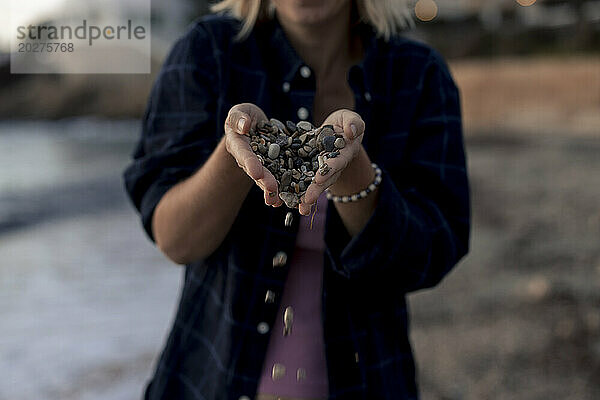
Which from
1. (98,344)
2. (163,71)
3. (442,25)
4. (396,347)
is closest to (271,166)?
(163,71)

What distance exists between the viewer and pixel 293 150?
41.3 inches

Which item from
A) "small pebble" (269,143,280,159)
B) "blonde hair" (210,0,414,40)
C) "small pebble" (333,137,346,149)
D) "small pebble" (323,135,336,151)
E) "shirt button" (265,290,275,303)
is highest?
"blonde hair" (210,0,414,40)

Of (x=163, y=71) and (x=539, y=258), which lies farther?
(x=539, y=258)

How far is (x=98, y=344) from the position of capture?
3.46 metres

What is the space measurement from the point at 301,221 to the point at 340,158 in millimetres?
281

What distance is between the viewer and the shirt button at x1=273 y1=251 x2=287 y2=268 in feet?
3.83

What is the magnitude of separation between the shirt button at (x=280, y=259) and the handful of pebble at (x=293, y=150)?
190 mm

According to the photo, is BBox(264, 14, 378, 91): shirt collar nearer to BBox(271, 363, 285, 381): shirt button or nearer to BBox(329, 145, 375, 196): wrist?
BBox(329, 145, 375, 196): wrist

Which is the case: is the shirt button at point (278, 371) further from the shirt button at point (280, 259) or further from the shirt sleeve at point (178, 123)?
the shirt sleeve at point (178, 123)

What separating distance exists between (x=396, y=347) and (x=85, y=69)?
1453cm

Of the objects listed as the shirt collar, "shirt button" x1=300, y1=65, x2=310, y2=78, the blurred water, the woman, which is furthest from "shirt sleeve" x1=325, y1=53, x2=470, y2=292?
the blurred water

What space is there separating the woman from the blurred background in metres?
1.29

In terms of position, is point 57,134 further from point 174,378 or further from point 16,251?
point 174,378

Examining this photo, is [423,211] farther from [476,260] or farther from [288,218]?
[476,260]
